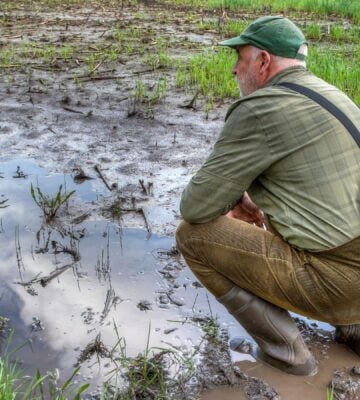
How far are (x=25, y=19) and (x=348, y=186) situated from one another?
9.51 m

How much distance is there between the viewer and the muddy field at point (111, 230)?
2744 mm

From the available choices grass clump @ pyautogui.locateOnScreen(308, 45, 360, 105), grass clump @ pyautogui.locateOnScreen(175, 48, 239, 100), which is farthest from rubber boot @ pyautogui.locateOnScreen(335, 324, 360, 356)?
grass clump @ pyautogui.locateOnScreen(175, 48, 239, 100)

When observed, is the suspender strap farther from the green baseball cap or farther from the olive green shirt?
the green baseball cap

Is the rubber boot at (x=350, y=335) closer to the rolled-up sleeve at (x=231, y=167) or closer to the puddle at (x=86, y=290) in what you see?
the puddle at (x=86, y=290)

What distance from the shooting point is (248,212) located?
2918mm

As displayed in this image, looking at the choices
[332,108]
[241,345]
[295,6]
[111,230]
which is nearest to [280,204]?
[332,108]

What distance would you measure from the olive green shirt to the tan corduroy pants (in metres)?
0.09

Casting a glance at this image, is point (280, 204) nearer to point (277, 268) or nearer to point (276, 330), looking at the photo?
point (277, 268)

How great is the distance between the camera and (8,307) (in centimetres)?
312

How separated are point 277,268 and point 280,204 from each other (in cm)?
27

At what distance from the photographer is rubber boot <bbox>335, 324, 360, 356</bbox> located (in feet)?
9.18

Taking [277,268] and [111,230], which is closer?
[277,268]

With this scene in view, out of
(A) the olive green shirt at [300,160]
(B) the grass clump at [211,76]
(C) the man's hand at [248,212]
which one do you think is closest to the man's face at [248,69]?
(A) the olive green shirt at [300,160]

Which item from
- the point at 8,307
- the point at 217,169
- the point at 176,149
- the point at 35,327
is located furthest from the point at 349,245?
the point at 176,149
